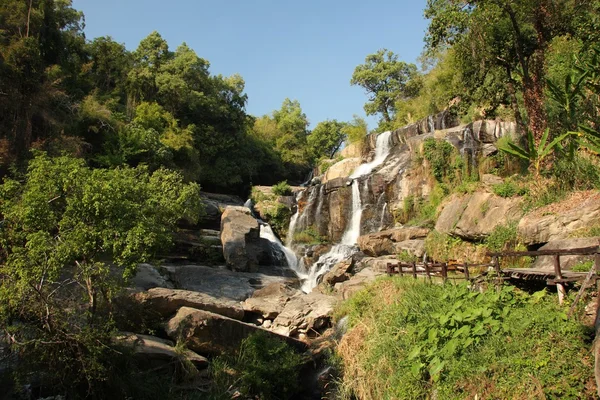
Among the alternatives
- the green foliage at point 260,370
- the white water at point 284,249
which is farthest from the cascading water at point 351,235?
the green foliage at point 260,370

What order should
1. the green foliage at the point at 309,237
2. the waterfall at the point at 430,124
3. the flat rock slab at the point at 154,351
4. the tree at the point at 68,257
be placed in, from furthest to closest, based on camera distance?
the waterfall at the point at 430,124
the green foliage at the point at 309,237
the flat rock slab at the point at 154,351
the tree at the point at 68,257

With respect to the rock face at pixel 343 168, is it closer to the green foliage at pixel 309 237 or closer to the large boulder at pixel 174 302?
the green foliage at pixel 309 237

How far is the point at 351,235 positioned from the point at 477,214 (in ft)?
28.4

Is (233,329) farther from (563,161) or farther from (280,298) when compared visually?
(563,161)

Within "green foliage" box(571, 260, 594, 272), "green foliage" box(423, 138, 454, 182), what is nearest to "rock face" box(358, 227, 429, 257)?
"green foliage" box(423, 138, 454, 182)

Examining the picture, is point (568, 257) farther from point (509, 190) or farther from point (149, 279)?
A: point (149, 279)

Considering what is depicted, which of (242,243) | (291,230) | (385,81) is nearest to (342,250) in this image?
(242,243)

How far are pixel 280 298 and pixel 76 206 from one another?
7.59 m

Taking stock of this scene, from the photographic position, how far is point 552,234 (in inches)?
439

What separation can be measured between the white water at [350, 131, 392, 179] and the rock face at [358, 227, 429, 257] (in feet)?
27.8

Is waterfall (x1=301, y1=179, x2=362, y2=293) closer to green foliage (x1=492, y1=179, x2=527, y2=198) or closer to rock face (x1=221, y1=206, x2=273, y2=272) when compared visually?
rock face (x1=221, y1=206, x2=273, y2=272)

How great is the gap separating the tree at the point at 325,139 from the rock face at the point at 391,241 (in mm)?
31887

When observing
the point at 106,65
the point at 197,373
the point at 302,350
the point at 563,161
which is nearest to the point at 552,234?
the point at 563,161

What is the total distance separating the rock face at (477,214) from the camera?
1373cm
